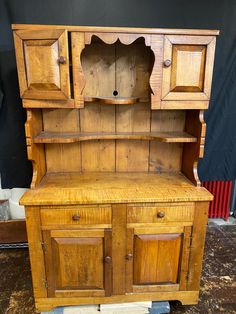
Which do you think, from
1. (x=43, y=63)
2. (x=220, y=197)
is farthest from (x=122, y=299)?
(x=43, y=63)

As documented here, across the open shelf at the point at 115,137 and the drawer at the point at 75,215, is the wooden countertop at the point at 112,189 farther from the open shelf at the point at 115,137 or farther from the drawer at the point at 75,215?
the open shelf at the point at 115,137

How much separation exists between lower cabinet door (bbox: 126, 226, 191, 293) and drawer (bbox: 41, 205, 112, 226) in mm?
202

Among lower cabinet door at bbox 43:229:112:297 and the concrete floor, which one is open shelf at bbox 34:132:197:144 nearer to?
lower cabinet door at bbox 43:229:112:297

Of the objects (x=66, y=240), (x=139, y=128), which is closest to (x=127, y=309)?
(x=66, y=240)

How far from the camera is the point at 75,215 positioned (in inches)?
52.8

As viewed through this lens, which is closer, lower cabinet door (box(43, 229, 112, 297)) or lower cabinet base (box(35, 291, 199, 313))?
lower cabinet door (box(43, 229, 112, 297))

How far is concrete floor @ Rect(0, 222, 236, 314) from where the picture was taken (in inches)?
61.9

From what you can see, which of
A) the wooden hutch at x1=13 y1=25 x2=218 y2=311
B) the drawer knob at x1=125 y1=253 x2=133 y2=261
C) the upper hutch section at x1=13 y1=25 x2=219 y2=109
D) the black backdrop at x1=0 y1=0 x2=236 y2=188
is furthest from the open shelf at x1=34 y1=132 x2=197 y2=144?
the drawer knob at x1=125 y1=253 x2=133 y2=261

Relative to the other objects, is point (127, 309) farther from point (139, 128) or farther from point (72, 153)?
point (139, 128)

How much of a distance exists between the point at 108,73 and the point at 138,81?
0.21m

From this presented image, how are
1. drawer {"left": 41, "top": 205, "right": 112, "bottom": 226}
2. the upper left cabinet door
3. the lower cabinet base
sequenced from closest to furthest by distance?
1. the upper left cabinet door
2. drawer {"left": 41, "top": 205, "right": 112, "bottom": 226}
3. the lower cabinet base

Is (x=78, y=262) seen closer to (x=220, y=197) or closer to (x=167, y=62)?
(x=167, y=62)

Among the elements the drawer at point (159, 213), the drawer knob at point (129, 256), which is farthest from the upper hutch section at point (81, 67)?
the drawer knob at point (129, 256)

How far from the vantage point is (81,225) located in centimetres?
137
